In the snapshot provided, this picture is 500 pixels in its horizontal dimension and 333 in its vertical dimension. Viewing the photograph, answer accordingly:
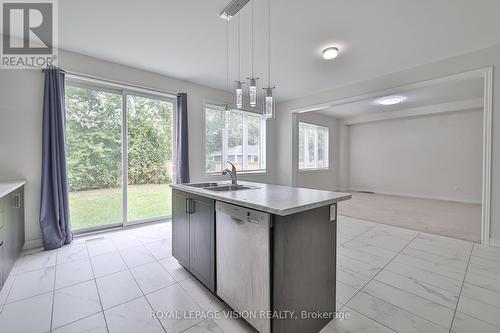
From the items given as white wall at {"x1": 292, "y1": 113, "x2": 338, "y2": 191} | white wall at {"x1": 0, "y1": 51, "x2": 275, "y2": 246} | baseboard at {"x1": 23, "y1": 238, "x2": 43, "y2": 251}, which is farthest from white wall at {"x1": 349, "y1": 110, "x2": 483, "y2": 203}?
baseboard at {"x1": 23, "y1": 238, "x2": 43, "y2": 251}

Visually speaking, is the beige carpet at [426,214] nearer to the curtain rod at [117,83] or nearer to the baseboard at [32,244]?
the curtain rod at [117,83]

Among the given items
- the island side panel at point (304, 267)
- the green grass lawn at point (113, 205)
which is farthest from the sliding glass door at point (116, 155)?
the island side panel at point (304, 267)

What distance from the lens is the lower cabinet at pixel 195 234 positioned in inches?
69.9

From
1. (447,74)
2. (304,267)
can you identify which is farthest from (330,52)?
(304,267)

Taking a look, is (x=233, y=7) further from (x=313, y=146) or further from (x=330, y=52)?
(x=313, y=146)

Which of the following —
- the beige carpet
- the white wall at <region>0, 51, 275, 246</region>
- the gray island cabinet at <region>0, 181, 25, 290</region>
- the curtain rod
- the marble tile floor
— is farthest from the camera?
the beige carpet

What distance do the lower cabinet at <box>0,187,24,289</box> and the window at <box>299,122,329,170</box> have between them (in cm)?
593

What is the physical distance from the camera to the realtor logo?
2215mm

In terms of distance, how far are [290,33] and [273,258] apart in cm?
257

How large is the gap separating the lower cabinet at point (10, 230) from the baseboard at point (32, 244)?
112 mm

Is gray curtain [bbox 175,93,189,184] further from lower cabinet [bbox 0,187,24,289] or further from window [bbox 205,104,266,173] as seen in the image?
lower cabinet [bbox 0,187,24,289]

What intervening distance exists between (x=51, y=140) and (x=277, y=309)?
3355 mm

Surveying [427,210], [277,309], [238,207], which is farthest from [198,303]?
[427,210]

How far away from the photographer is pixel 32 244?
9.02ft
